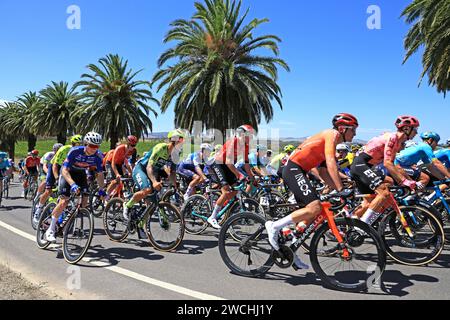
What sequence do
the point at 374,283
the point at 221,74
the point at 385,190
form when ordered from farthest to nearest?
the point at 221,74 → the point at 385,190 → the point at 374,283

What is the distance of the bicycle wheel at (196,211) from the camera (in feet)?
25.8

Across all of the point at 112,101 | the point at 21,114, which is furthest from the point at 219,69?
the point at 21,114

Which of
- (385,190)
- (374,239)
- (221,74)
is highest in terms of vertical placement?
(221,74)

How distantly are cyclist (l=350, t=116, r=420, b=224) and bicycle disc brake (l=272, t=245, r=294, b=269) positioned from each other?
1.67 meters

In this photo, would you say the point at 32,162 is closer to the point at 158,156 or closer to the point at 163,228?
the point at 158,156

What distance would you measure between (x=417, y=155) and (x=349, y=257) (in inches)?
120

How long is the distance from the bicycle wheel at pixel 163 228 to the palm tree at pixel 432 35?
1356 cm

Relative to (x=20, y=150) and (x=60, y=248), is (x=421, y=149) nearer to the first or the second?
(x=60, y=248)

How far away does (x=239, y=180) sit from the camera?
7238 millimetres

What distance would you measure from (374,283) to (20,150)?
81.2m

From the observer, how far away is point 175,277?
502 centimetres
